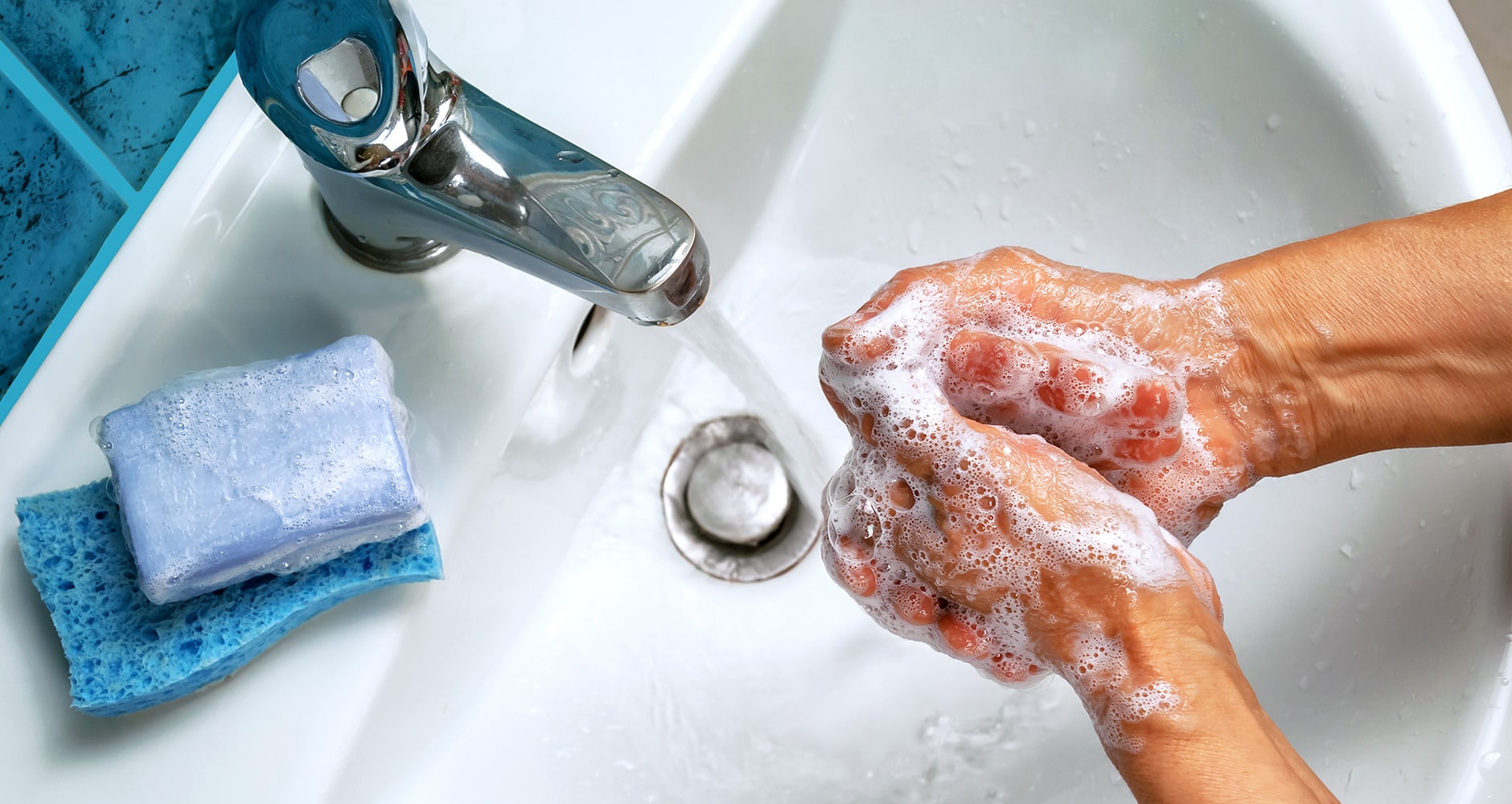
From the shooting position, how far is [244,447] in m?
0.38

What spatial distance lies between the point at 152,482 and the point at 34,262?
0.16 metres

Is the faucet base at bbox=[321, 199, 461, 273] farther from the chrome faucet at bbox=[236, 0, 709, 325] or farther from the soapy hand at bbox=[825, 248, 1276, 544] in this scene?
the soapy hand at bbox=[825, 248, 1276, 544]

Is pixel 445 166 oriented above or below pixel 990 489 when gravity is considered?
above

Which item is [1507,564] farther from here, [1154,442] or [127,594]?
[127,594]

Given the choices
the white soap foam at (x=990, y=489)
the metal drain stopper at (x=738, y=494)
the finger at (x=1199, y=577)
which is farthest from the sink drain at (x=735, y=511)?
the finger at (x=1199, y=577)

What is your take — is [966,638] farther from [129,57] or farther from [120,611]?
[129,57]

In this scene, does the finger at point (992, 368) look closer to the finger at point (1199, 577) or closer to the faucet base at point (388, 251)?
the finger at point (1199, 577)

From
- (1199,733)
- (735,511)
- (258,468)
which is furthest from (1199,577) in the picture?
(258,468)

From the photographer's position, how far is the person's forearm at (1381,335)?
459mm

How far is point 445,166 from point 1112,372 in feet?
1.02

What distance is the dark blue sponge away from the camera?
380 mm

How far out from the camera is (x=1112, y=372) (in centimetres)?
48

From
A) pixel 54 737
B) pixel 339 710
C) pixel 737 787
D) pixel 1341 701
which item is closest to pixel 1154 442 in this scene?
pixel 1341 701

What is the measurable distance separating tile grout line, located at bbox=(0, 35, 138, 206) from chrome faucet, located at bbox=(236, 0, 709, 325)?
0.43ft
